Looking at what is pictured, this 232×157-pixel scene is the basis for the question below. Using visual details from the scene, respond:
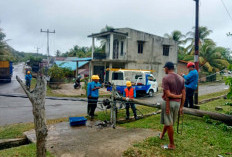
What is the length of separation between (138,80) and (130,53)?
24.9 ft

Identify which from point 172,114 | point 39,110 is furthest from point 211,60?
point 39,110

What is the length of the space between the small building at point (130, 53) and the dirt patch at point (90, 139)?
15.0 metres

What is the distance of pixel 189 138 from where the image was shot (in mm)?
4766

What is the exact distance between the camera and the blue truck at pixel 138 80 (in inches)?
573

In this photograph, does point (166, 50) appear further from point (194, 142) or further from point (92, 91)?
point (194, 142)

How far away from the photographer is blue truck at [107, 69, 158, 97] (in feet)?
47.7

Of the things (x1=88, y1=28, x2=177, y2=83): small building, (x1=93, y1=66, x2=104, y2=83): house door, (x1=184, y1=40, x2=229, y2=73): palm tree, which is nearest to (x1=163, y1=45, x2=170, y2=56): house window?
(x1=88, y1=28, x2=177, y2=83): small building

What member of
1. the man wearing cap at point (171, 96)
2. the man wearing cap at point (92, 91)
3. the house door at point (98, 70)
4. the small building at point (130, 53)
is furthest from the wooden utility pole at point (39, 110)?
the house door at point (98, 70)

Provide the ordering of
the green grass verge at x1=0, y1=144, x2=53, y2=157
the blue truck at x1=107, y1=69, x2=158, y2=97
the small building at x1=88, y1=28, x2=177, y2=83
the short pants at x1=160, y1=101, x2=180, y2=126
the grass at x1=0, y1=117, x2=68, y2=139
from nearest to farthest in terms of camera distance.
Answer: the green grass verge at x1=0, y1=144, x2=53, y2=157, the short pants at x1=160, y1=101, x2=180, y2=126, the grass at x1=0, y1=117, x2=68, y2=139, the blue truck at x1=107, y1=69, x2=158, y2=97, the small building at x1=88, y1=28, x2=177, y2=83

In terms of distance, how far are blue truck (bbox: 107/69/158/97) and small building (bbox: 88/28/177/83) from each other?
5211 millimetres

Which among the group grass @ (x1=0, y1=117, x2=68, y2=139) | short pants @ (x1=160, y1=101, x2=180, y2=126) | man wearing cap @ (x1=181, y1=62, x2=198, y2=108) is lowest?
grass @ (x1=0, y1=117, x2=68, y2=139)

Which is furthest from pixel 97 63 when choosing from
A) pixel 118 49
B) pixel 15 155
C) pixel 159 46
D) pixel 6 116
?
pixel 15 155

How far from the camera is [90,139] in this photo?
489 centimetres

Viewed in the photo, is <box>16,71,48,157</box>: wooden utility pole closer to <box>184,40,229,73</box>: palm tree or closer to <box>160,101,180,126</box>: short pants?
<box>160,101,180,126</box>: short pants
